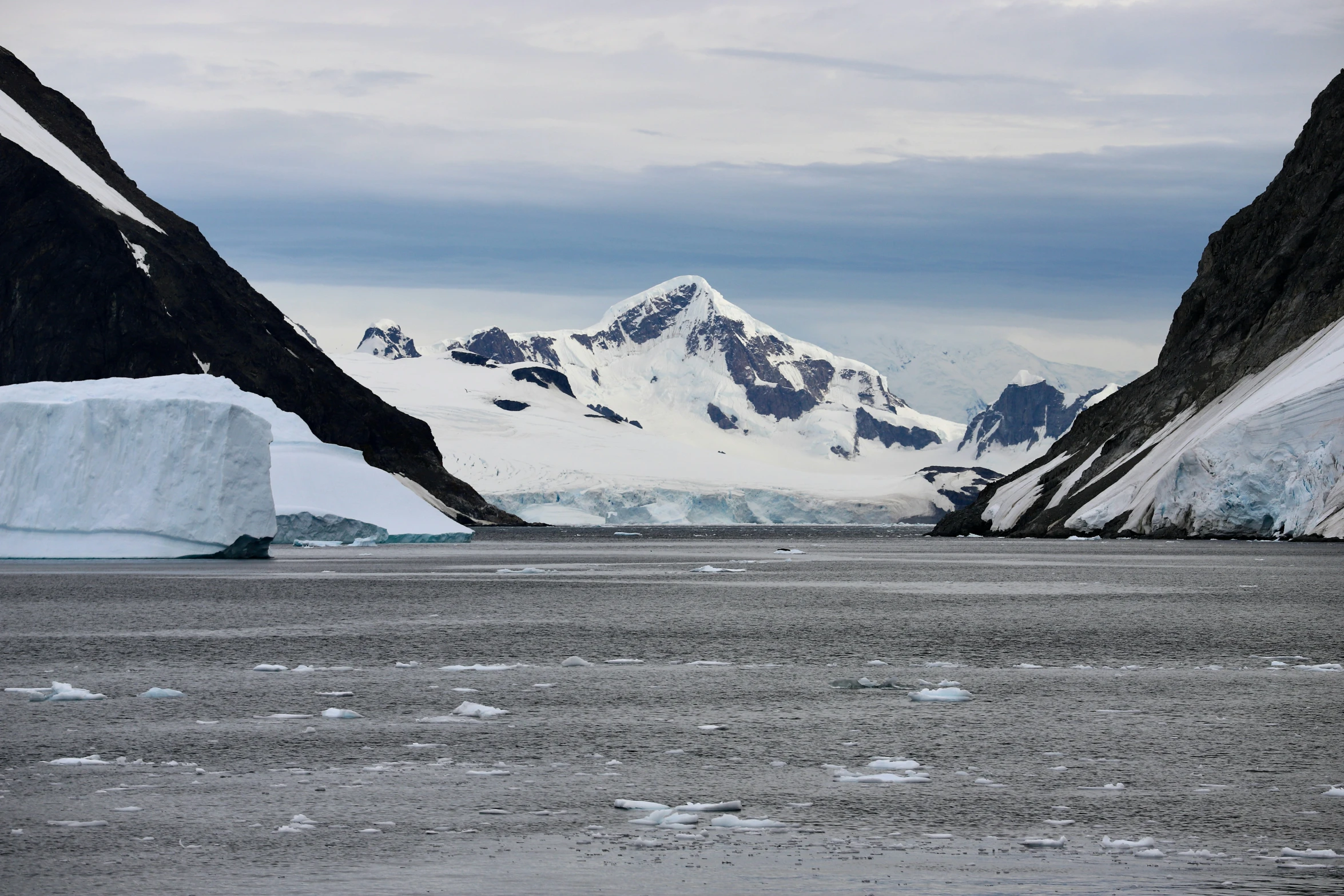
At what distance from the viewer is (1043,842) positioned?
11.4m

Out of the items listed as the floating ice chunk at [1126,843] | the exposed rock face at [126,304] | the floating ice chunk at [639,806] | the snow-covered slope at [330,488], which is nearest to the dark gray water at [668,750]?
the floating ice chunk at [1126,843]

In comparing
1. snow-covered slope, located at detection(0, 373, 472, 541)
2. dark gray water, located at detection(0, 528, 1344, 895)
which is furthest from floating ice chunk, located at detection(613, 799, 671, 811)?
snow-covered slope, located at detection(0, 373, 472, 541)

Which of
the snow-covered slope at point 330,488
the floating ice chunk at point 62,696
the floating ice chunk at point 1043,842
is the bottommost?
the floating ice chunk at point 62,696

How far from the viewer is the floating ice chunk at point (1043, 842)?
11.3 metres

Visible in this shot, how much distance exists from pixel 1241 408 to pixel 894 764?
85428mm

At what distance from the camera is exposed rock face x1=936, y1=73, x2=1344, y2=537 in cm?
8681

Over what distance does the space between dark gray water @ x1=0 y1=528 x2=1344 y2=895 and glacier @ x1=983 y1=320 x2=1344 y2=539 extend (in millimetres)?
52675

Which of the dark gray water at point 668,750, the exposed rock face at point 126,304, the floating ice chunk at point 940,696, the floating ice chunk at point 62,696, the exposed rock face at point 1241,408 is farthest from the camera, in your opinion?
the exposed rock face at point 126,304

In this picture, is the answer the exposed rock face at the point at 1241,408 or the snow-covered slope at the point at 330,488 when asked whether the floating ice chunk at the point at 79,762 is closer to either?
the snow-covered slope at the point at 330,488

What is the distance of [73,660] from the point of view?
2433 centimetres

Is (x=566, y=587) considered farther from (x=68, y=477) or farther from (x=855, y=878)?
(x=855, y=878)

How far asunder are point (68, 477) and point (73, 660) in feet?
122

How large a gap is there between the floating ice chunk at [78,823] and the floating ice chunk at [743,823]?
5011mm

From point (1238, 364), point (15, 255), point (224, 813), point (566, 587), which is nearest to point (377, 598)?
point (566, 587)
